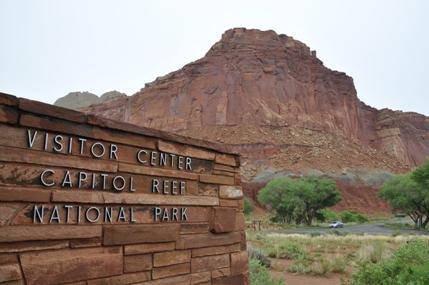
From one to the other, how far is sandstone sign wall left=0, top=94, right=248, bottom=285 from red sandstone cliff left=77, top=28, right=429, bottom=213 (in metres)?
66.4

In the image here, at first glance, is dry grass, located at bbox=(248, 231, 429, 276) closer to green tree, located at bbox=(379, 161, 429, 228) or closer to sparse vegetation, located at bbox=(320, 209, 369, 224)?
green tree, located at bbox=(379, 161, 429, 228)

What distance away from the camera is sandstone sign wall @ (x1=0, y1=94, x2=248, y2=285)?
3588 millimetres

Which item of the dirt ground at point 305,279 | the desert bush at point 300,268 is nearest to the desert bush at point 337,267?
the dirt ground at point 305,279

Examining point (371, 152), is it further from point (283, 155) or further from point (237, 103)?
point (237, 103)

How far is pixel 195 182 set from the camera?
5426mm

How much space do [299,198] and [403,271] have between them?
39.1m

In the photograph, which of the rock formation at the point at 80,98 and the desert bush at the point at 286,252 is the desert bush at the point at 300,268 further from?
the rock formation at the point at 80,98

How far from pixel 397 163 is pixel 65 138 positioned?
10059 centimetres

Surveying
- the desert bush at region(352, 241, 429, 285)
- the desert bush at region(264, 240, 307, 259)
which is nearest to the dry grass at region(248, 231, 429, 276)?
the desert bush at region(264, 240, 307, 259)

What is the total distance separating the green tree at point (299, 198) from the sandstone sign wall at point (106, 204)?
41.6 m

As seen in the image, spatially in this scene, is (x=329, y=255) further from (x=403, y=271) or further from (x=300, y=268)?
(x=403, y=271)

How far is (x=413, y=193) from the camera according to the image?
39.2 m

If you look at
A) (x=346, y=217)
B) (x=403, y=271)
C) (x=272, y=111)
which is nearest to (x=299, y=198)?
(x=346, y=217)

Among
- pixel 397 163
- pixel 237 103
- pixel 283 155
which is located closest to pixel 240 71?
pixel 237 103
